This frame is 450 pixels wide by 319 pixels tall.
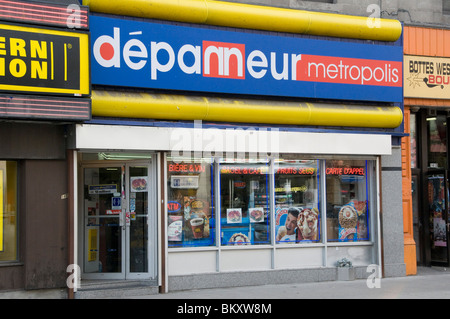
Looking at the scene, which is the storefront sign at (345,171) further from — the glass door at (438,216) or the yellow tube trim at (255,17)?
the yellow tube trim at (255,17)

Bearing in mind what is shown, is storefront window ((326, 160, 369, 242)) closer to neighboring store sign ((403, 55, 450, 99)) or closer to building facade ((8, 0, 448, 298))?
building facade ((8, 0, 448, 298))

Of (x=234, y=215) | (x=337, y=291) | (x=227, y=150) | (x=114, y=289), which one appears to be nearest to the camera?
(x=114, y=289)

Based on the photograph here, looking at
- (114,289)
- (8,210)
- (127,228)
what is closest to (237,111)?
(127,228)

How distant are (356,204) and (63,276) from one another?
6077 millimetres

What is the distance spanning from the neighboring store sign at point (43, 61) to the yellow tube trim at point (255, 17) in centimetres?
103

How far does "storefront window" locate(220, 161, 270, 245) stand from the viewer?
1159 cm

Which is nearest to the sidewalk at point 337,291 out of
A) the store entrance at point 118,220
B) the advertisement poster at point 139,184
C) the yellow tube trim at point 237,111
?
the store entrance at point 118,220

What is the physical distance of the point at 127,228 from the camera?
11305mm

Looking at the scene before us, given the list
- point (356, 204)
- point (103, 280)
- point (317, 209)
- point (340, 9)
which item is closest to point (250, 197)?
point (317, 209)

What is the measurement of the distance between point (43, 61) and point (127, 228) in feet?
11.5

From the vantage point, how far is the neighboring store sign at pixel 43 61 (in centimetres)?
924

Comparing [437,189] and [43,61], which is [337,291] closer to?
[437,189]

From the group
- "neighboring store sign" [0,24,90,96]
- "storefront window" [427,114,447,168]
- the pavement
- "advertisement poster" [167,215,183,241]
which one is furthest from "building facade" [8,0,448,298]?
"storefront window" [427,114,447,168]

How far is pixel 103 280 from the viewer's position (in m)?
11.2
